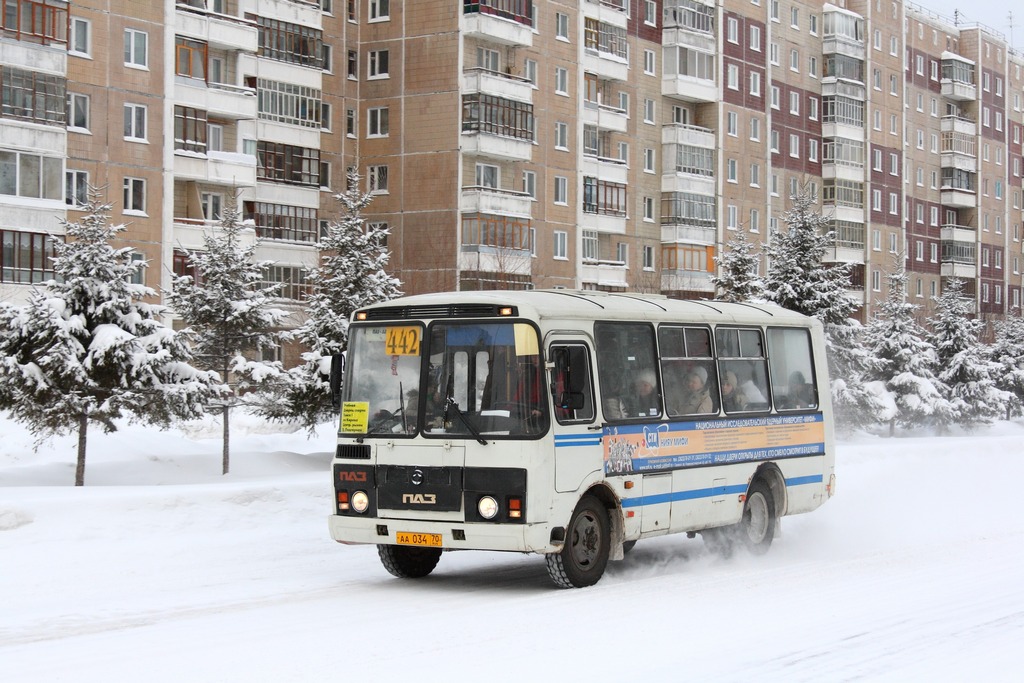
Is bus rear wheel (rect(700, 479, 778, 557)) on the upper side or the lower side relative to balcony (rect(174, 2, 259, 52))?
lower

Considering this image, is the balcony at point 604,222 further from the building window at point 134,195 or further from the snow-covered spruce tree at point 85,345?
the snow-covered spruce tree at point 85,345

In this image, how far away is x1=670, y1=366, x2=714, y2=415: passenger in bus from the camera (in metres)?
15.5

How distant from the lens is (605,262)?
67.8 meters

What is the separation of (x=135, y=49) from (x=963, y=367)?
33871mm

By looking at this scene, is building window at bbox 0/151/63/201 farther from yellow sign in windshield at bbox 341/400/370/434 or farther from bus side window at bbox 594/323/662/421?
bus side window at bbox 594/323/662/421

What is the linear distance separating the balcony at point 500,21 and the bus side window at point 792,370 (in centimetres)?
4350

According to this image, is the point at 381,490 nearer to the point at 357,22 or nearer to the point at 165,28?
the point at 165,28

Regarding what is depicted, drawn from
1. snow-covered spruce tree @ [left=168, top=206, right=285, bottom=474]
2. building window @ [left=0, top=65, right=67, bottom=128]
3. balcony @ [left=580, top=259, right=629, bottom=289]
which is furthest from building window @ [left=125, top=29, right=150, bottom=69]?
balcony @ [left=580, top=259, right=629, bottom=289]

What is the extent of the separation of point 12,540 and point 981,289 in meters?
95.2

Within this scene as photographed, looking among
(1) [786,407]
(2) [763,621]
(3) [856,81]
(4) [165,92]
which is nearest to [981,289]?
(3) [856,81]

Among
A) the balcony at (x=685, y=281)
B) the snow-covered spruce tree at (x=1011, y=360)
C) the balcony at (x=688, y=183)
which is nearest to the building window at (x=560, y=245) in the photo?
the balcony at (x=685, y=281)

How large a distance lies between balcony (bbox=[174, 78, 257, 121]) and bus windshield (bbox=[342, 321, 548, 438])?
3766cm

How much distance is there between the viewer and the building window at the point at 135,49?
47.5m

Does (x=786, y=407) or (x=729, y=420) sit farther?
(x=786, y=407)
